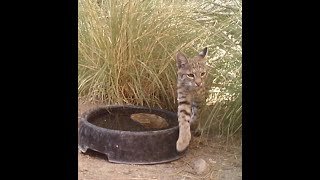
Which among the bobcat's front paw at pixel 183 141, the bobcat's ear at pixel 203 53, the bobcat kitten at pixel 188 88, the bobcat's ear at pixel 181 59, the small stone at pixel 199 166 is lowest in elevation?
the small stone at pixel 199 166

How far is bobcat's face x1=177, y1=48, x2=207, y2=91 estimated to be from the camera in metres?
1.49

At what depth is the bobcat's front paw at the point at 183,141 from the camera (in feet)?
4.94

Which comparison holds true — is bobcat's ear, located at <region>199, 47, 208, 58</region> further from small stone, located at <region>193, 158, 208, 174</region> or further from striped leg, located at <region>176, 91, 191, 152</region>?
small stone, located at <region>193, 158, 208, 174</region>

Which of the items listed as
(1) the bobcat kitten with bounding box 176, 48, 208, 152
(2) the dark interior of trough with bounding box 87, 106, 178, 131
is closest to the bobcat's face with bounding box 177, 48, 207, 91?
(1) the bobcat kitten with bounding box 176, 48, 208, 152

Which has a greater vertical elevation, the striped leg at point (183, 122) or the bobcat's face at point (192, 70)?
the bobcat's face at point (192, 70)

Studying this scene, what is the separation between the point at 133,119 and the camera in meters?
1.55

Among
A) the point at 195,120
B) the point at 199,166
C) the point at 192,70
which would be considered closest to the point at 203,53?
the point at 192,70

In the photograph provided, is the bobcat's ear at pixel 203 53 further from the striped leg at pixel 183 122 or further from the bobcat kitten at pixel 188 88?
the striped leg at pixel 183 122

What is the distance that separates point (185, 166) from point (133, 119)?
20cm

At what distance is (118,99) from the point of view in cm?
157

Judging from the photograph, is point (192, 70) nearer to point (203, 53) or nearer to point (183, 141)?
point (203, 53)

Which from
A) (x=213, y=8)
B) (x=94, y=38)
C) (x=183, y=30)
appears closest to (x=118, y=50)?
(x=94, y=38)

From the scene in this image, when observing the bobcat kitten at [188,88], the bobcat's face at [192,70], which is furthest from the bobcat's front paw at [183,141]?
the bobcat's face at [192,70]
